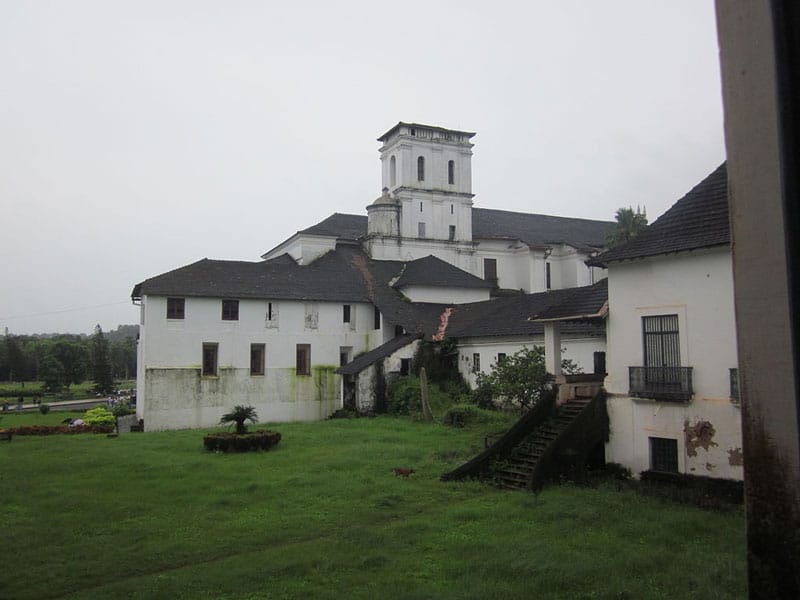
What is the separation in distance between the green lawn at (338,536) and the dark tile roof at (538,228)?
3211cm

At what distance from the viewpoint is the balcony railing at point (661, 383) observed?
12930 mm

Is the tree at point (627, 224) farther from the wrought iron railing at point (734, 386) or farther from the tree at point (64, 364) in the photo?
the tree at point (64, 364)

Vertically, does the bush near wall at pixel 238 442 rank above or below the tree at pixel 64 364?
below

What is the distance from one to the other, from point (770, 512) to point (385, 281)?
32088 millimetres

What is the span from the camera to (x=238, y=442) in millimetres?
17938

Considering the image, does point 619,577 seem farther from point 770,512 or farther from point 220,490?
point 220,490

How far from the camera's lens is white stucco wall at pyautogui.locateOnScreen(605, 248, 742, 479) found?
1234 cm

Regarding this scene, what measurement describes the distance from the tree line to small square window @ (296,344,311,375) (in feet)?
86.1

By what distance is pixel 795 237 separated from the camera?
3824mm

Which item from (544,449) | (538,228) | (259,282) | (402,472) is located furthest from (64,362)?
(544,449)

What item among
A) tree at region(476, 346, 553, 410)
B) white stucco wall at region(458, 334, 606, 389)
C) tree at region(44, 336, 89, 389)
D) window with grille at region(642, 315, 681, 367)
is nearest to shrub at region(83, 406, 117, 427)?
white stucco wall at region(458, 334, 606, 389)

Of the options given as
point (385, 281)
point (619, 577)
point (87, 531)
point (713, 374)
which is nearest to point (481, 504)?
point (619, 577)

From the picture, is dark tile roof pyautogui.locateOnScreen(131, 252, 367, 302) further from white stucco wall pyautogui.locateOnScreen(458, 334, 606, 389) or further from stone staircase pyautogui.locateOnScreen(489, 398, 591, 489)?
stone staircase pyautogui.locateOnScreen(489, 398, 591, 489)

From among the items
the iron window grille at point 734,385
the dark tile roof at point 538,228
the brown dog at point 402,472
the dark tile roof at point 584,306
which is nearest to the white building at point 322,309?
the dark tile roof at point 538,228
